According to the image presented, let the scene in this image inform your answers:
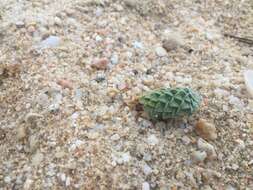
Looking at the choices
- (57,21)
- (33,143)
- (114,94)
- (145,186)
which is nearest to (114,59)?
(114,94)

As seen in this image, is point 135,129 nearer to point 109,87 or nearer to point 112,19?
point 109,87

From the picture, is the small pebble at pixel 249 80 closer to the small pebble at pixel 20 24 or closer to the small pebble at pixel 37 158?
the small pebble at pixel 37 158

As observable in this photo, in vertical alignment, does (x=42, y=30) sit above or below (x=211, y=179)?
above

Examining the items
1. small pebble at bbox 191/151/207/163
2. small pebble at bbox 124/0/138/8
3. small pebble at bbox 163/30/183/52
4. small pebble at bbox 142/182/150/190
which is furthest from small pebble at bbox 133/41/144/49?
small pebble at bbox 142/182/150/190

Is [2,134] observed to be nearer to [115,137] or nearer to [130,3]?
[115,137]

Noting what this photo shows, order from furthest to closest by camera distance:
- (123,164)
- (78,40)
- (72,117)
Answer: (78,40), (72,117), (123,164)

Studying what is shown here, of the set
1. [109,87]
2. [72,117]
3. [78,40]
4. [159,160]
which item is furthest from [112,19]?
[159,160]

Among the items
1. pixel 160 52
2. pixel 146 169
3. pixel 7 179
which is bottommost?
pixel 7 179

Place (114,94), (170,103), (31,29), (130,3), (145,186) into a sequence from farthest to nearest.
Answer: (130,3), (31,29), (114,94), (170,103), (145,186)

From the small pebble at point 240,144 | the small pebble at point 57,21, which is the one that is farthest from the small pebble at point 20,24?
the small pebble at point 240,144
